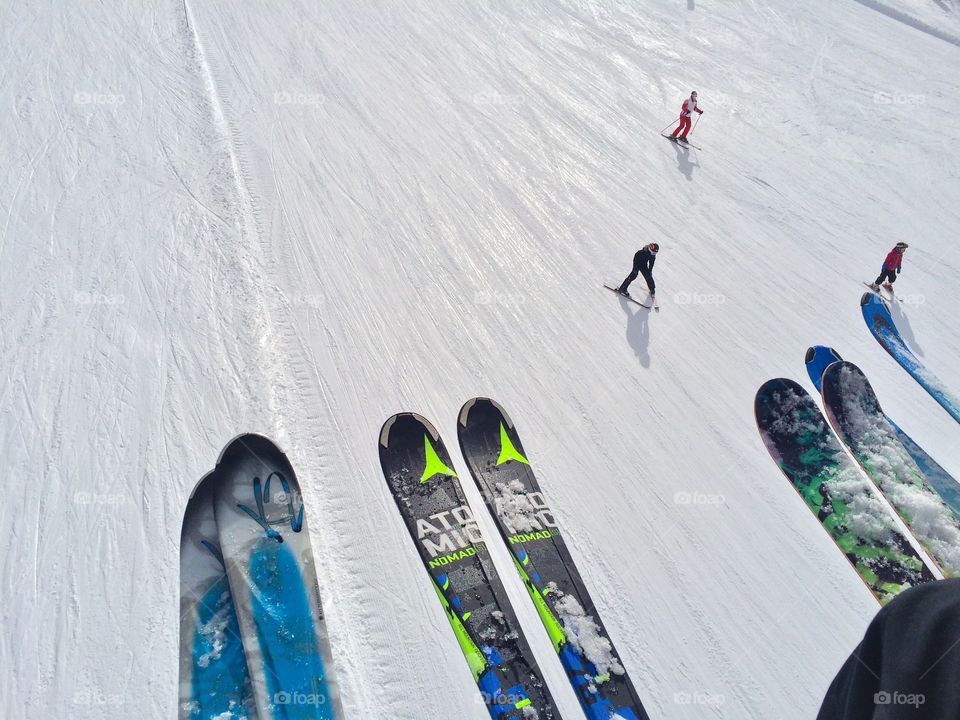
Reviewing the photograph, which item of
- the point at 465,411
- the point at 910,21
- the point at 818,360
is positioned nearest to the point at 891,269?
the point at 818,360

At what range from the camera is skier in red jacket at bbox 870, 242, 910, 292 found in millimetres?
10156

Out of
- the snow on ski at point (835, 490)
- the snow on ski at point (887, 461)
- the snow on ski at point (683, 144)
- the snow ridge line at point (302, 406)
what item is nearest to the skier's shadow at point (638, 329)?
the snow on ski at point (835, 490)

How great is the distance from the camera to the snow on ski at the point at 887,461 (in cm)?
709

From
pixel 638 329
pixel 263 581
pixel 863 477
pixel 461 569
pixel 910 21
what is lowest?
pixel 863 477

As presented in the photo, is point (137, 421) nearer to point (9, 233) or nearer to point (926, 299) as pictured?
point (9, 233)

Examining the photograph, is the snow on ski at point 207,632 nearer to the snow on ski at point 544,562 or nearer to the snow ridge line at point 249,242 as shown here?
the snow ridge line at point 249,242

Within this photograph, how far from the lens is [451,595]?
618 centimetres

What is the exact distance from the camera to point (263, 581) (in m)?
6.00

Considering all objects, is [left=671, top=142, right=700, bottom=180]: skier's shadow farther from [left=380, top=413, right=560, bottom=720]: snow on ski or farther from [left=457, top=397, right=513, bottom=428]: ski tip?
[left=380, top=413, right=560, bottom=720]: snow on ski

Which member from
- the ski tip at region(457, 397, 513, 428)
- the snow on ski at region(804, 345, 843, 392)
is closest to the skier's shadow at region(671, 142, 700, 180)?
the snow on ski at region(804, 345, 843, 392)

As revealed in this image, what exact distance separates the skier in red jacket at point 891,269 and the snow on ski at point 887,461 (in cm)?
257

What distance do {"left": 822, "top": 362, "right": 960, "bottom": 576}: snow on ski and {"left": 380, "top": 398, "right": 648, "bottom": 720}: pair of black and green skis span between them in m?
3.92

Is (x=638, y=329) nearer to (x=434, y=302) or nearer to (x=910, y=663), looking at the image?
(x=434, y=302)

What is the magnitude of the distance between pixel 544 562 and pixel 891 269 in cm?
790
